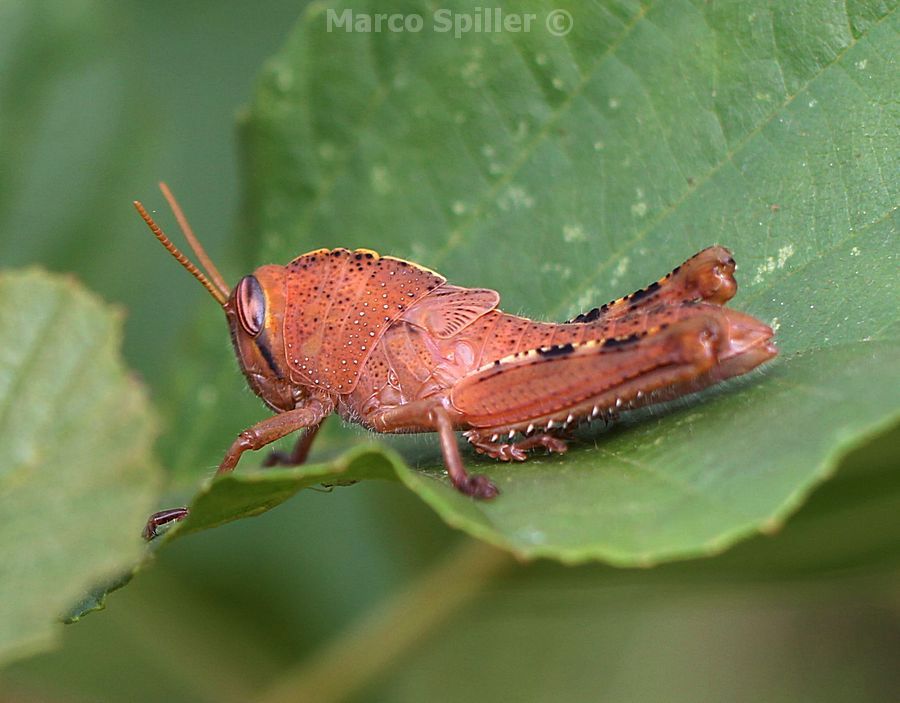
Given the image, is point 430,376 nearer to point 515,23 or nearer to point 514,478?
point 514,478

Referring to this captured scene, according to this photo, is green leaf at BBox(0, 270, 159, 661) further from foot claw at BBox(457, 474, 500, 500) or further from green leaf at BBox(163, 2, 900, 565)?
foot claw at BBox(457, 474, 500, 500)

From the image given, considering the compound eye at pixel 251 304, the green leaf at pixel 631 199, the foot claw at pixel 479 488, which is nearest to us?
the green leaf at pixel 631 199

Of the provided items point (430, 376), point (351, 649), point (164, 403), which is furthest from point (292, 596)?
point (430, 376)

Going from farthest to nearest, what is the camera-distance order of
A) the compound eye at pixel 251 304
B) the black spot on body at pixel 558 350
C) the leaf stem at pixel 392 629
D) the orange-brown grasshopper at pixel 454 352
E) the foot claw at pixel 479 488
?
the leaf stem at pixel 392 629
the compound eye at pixel 251 304
the black spot on body at pixel 558 350
the orange-brown grasshopper at pixel 454 352
the foot claw at pixel 479 488

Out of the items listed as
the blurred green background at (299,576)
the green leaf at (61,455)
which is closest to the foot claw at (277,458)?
the blurred green background at (299,576)

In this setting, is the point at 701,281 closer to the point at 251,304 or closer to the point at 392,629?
the point at 251,304

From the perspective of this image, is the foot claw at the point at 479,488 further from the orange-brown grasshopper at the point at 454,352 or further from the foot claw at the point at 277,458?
the foot claw at the point at 277,458
